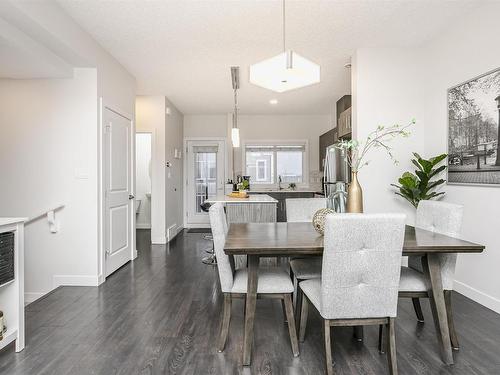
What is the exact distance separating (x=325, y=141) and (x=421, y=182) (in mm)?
3446

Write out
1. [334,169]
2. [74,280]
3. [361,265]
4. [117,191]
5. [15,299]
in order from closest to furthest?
1. [361,265]
2. [15,299]
3. [74,280]
4. [117,191]
5. [334,169]

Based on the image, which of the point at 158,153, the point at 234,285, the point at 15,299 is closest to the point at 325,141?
the point at 158,153

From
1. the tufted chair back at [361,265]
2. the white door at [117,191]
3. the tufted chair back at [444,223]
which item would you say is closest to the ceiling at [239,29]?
the white door at [117,191]

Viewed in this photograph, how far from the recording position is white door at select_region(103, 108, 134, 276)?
3801mm

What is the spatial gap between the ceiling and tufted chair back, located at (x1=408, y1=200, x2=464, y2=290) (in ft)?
5.92

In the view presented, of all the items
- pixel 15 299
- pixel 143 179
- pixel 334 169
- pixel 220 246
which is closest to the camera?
pixel 220 246

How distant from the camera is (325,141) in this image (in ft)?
22.1

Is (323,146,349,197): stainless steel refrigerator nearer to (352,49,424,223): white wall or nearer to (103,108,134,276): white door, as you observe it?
(352,49,424,223): white wall

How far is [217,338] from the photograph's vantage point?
2.30 metres

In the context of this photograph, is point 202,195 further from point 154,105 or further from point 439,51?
point 439,51

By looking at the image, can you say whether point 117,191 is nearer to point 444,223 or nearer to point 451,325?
point 444,223

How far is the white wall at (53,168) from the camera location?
352 centimetres

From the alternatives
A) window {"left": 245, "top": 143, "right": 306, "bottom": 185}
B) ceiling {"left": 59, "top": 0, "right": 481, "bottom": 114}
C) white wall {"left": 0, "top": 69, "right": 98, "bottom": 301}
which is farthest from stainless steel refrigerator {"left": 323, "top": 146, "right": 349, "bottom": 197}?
white wall {"left": 0, "top": 69, "right": 98, "bottom": 301}

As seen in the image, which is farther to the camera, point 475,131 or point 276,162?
point 276,162
